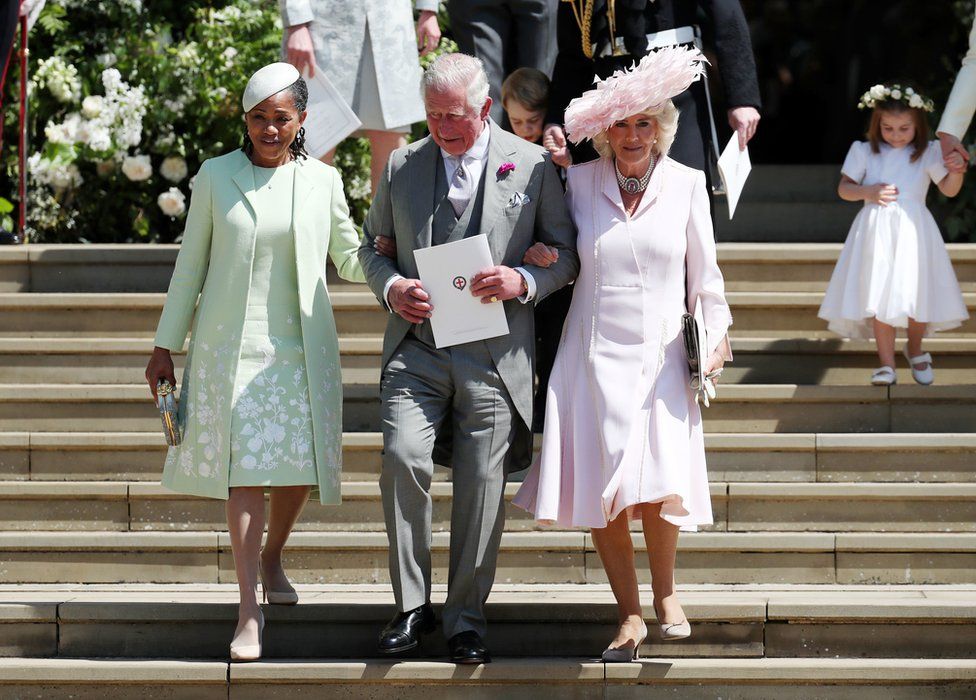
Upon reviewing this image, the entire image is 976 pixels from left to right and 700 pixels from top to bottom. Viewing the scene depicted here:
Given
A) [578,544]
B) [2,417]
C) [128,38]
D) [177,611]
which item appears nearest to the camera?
[177,611]

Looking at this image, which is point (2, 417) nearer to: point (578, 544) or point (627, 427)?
point (578, 544)

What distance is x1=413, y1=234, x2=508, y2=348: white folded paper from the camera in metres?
4.73

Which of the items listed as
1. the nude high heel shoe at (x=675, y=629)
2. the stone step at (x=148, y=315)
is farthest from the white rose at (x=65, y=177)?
the nude high heel shoe at (x=675, y=629)

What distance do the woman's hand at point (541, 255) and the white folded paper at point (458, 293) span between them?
0.46 feet

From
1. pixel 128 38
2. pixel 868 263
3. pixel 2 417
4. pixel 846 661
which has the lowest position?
pixel 846 661

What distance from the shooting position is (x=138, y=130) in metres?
8.55

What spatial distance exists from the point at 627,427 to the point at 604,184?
0.78 metres

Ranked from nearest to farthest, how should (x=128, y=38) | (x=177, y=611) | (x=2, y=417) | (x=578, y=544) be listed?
(x=177, y=611)
(x=578, y=544)
(x=2, y=417)
(x=128, y=38)

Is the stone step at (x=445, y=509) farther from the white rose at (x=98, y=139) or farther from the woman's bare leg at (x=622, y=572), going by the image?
the white rose at (x=98, y=139)

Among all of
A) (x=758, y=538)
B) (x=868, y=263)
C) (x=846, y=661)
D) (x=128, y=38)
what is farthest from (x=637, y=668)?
(x=128, y=38)

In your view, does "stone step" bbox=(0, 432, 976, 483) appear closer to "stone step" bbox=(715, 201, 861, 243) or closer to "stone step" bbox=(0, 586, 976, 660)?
"stone step" bbox=(0, 586, 976, 660)

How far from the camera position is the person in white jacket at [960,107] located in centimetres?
618

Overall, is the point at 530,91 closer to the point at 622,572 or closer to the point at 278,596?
the point at 622,572

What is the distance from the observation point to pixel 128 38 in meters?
9.38
